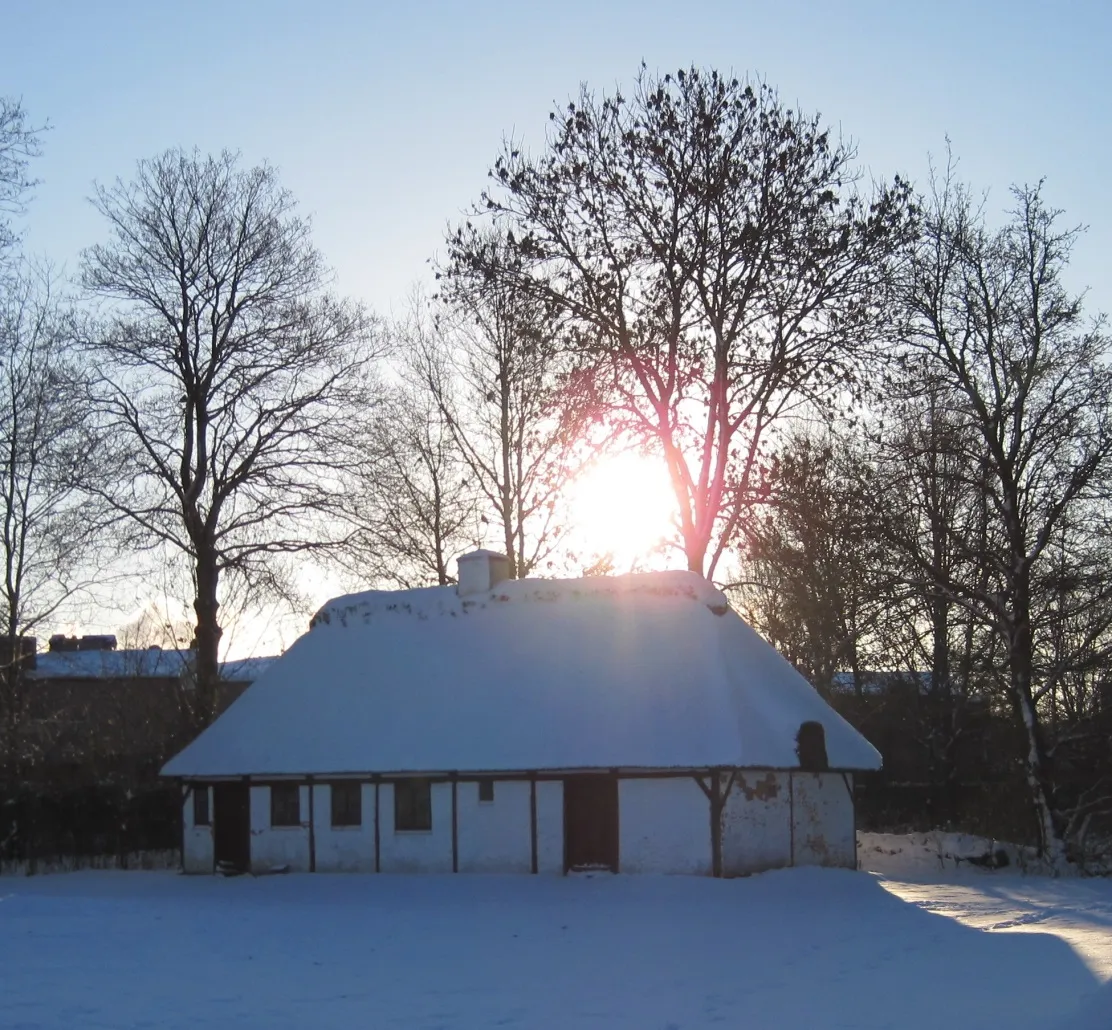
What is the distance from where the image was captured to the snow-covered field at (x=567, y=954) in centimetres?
1349

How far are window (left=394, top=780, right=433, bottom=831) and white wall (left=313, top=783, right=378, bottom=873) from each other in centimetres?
27

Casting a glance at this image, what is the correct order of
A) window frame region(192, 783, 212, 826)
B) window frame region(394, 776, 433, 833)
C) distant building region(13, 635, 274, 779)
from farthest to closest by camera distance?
distant building region(13, 635, 274, 779), window frame region(192, 783, 212, 826), window frame region(394, 776, 433, 833)

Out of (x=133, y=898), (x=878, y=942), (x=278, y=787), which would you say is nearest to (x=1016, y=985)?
(x=878, y=942)

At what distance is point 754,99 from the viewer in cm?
2803

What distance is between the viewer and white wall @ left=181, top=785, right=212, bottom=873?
99.9 feet

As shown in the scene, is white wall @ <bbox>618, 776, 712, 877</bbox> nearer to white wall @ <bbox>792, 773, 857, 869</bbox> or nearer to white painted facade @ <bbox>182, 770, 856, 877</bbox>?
white painted facade @ <bbox>182, 770, 856, 877</bbox>

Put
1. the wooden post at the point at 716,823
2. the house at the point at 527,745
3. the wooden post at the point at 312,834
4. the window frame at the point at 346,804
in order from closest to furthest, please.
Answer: the wooden post at the point at 716,823 < the house at the point at 527,745 < the window frame at the point at 346,804 < the wooden post at the point at 312,834

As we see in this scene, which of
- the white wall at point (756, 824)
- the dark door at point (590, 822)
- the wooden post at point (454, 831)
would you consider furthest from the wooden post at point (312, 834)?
the white wall at point (756, 824)

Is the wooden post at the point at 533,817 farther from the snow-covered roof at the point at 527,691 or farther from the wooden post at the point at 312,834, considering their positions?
the wooden post at the point at 312,834

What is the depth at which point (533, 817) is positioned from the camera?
26922mm

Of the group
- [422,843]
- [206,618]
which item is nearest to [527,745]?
[422,843]

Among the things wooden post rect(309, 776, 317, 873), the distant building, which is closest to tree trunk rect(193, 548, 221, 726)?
the distant building

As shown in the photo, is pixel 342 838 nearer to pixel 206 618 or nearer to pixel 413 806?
pixel 413 806

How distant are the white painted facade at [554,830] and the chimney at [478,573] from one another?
18.2ft
